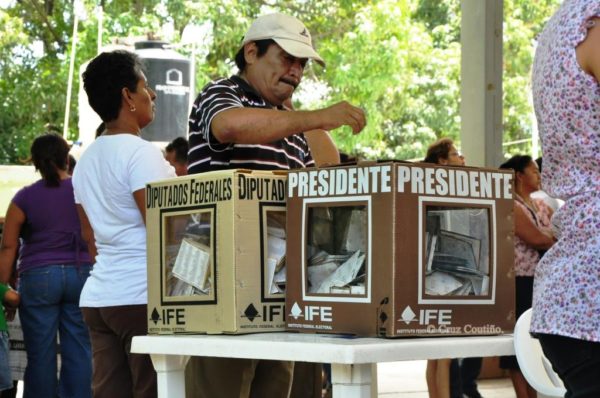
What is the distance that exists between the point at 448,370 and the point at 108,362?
9.67 feet

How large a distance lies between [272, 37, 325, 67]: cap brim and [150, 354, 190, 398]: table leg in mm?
835

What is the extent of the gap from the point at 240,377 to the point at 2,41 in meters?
14.1

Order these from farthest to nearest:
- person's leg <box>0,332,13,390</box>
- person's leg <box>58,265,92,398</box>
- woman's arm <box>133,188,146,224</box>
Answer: person's leg <box>58,265,92,398</box> → person's leg <box>0,332,13,390</box> → woman's arm <box>133,188,146,224</box>

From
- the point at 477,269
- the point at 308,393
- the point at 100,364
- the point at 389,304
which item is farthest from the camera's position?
the point at 100,364

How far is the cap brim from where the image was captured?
279 cm

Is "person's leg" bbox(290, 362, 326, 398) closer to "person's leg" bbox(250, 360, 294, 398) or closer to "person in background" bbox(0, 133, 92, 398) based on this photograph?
"person's leg" bbox(250, 360, 294, 398)

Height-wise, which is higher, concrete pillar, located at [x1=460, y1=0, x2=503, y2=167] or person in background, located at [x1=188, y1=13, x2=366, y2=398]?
concrete pillar, located at [x1=460, y1=0, x2=503, y2=167]

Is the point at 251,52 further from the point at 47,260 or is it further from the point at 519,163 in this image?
the point at 519,163

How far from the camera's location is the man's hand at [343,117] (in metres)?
2.47

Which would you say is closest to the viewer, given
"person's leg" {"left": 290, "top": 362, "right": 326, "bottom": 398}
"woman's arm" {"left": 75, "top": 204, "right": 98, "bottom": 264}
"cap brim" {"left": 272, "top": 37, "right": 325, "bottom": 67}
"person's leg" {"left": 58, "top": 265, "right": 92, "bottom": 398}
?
"cap brim" {"left": 272, "top": 37, "right": 325, "bottom": 67}

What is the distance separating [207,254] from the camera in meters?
2.35

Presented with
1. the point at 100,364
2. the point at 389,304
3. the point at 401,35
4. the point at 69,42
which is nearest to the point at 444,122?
the point at 401,35

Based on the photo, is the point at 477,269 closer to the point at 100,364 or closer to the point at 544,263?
Result: the point at 544,263

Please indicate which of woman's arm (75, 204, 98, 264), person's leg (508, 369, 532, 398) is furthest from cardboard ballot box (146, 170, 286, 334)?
person's leg (508, 369, 532, 398)
